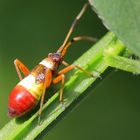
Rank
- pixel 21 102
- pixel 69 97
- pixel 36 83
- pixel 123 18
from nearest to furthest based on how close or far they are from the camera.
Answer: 1. pixel 123 18
2. pixel 69 97
3. pixel 21 102
4. pixel 36 83

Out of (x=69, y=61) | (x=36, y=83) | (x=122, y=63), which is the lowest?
(x=69, y=61)

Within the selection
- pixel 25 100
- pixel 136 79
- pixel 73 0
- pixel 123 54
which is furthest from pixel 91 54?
pixel 73 0

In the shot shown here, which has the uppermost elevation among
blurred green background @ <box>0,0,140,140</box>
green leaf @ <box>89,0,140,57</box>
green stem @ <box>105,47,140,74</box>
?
green leaf @ <box>89,0,140,57</box>

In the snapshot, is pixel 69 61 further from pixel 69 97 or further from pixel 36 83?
pixel 69 97

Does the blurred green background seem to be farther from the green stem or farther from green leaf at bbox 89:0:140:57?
green leaf at bbox 89:0:140:57

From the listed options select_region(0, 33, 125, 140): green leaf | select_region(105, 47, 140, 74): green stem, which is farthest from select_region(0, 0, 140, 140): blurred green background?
select_region(105, 47, 140, 74): green stem

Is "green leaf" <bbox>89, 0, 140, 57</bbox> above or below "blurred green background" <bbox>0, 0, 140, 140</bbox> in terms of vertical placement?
above

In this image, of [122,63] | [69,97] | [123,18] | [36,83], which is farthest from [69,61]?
[123,18]
